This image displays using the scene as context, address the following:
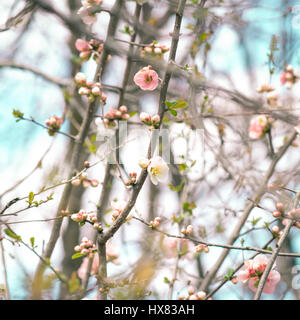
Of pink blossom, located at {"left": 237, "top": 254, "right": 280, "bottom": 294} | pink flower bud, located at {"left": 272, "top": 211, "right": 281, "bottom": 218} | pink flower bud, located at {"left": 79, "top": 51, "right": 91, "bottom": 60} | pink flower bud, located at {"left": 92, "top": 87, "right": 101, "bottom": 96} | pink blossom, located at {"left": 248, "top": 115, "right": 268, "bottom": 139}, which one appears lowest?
pink blossom, located at {"left": 237, "top": 254, "right": 280, "bottom": 294}

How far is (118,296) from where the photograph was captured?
1.50 m

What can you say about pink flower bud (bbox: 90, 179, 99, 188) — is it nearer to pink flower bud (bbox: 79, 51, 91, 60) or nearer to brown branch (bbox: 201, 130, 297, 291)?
pink flower bud (bbox: 79, 51, 91, 60)

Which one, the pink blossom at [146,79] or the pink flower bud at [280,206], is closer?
the pink flower bud at [280,206]

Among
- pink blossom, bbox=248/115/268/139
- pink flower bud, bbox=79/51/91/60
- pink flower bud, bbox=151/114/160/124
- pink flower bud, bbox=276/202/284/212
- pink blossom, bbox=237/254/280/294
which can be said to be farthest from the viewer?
pink blossom, bbox=248/115/268/139

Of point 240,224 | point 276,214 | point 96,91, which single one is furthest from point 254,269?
point 96,91

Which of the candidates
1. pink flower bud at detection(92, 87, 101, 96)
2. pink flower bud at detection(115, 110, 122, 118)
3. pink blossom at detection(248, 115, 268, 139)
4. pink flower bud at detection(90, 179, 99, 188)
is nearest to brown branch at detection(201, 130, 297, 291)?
pink blossom at detection(248, 115, 268, 139)

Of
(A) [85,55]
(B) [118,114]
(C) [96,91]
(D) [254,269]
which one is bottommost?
(D) [254,269]

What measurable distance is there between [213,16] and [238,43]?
134 cm

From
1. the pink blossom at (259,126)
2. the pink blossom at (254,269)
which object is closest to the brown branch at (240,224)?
the pink blossom at (259,126)

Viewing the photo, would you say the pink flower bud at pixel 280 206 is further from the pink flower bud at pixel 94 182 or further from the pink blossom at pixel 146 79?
the pink flower bud at pixel 94 182

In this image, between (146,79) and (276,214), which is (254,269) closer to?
(276,214)
